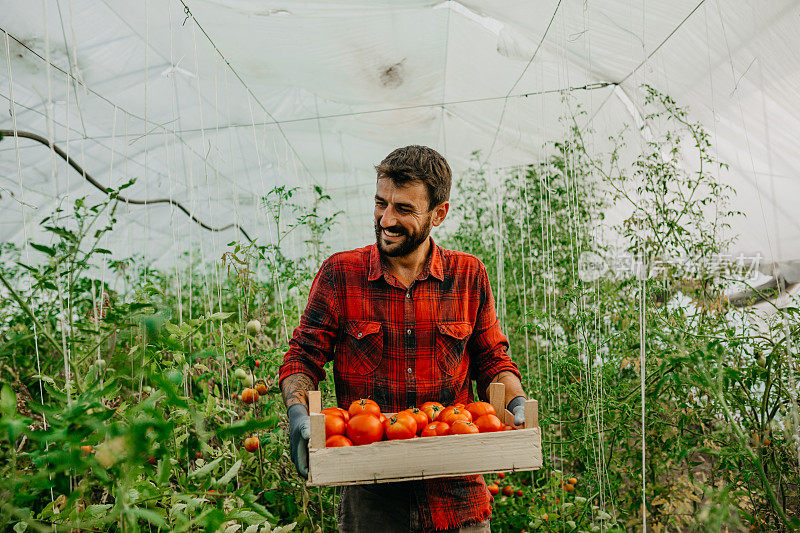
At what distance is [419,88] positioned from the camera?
469 cm

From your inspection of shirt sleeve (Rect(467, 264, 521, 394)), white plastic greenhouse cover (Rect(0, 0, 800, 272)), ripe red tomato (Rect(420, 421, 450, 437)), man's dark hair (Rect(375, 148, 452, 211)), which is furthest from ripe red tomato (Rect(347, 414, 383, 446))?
white plastic greenhouse cover (Rect(0, 0, 800, 272))

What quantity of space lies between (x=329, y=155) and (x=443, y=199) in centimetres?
530

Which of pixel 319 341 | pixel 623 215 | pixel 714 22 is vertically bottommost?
pixel 319 341

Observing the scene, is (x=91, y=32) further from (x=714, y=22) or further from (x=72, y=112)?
(x=714, y=22)

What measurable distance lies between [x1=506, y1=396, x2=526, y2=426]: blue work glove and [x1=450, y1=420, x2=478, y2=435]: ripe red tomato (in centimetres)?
13

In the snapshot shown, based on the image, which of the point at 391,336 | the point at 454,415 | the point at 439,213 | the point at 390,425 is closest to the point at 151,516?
the point at 390,425

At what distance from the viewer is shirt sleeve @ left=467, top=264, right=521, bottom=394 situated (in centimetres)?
170

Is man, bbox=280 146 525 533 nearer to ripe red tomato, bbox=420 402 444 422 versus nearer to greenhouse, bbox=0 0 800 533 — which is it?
greenhouse, bbox=0 0 800 533

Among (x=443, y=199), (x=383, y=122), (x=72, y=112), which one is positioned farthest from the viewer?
(x=383, y=122)

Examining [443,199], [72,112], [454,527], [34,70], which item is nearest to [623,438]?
[454,527]

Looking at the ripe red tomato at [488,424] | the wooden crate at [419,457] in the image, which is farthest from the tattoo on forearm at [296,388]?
the ripe red tomato at [488,424]

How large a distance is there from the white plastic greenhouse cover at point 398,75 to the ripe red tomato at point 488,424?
87cm

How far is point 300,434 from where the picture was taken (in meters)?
1.29

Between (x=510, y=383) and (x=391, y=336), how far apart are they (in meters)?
0.35
